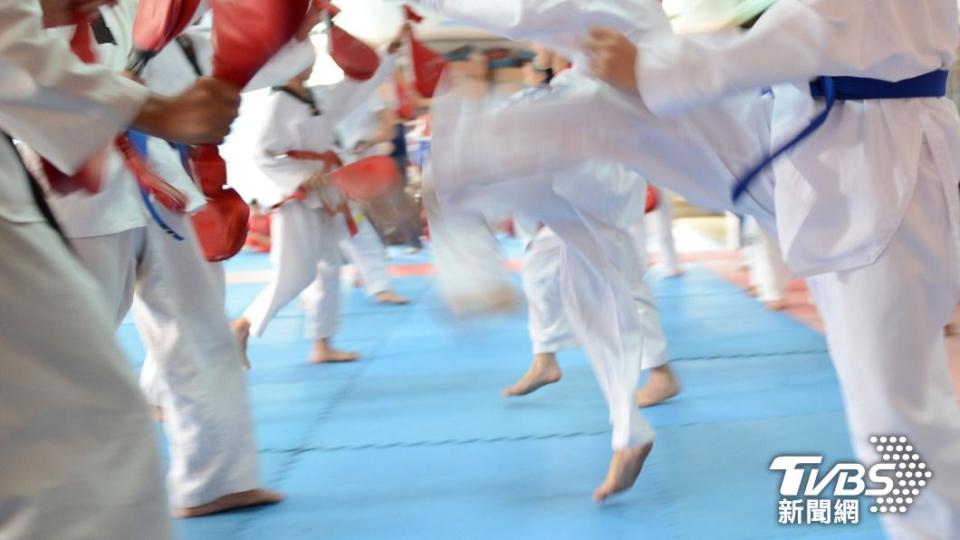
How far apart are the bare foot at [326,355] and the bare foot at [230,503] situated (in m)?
2.09

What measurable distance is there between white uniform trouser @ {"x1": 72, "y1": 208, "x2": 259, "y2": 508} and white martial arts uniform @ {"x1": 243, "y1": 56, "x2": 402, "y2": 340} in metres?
1.65

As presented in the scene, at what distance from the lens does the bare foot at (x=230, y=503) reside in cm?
280

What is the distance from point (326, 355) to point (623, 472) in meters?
2.60

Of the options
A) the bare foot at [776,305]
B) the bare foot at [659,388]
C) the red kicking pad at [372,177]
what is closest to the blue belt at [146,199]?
the red kicking pad at [372,177]

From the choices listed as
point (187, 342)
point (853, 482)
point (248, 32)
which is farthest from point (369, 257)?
point (248, 32)

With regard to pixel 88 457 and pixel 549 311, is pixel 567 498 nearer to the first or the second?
pixel 549 311

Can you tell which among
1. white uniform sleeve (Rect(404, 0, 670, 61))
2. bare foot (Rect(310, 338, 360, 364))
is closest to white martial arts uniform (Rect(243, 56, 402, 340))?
bare foot (Rect(310, 338, 360, 364))

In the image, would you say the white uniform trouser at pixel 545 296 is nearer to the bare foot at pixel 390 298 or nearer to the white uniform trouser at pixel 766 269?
the white uniform trouser at pixel 766 269

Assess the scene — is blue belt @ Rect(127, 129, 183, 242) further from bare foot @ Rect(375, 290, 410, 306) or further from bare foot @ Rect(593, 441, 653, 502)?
bare foot @ Rect(375, 290, 410, 306)

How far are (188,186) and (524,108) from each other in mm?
1155

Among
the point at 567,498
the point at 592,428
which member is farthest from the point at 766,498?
the point at 592,428

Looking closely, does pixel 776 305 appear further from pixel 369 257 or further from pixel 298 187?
pixel 298 187

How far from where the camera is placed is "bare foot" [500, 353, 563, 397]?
393 cm

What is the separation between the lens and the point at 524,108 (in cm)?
208
